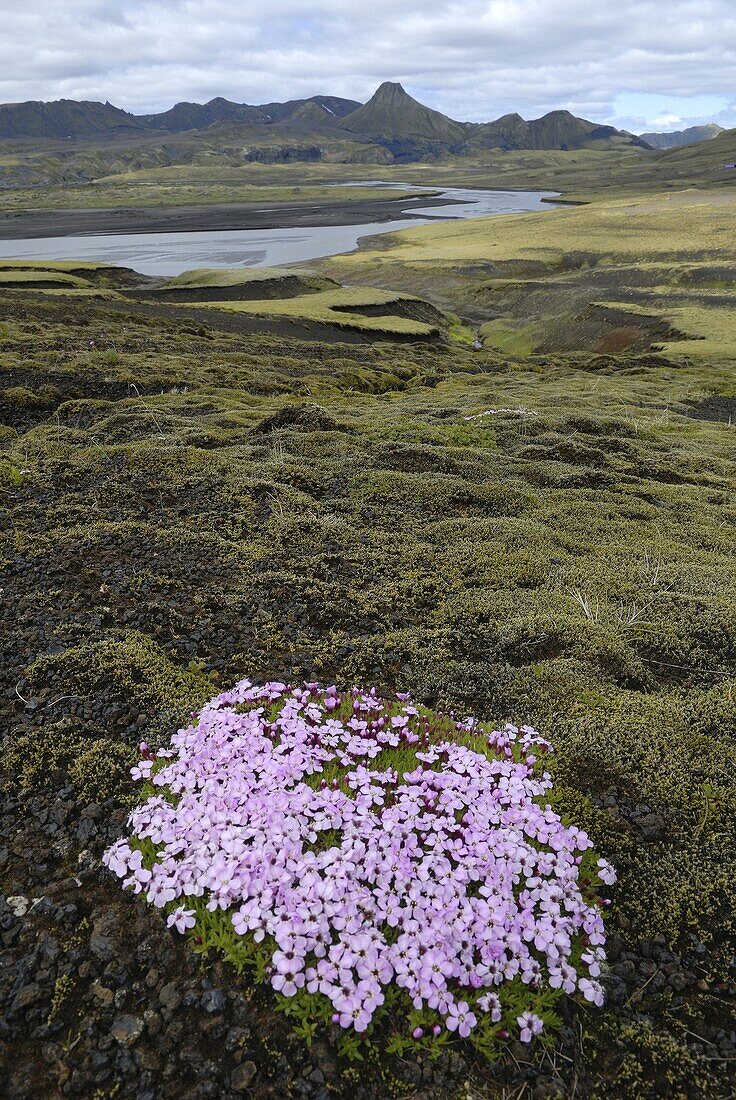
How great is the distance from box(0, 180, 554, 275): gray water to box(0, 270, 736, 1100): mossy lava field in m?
91.1

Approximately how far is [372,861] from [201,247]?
138m

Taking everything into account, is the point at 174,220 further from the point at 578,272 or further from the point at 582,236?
the point at 578,272

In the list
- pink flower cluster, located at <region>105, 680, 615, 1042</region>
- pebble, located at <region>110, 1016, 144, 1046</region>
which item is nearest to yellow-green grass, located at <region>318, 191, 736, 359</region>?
pink flower cluster, located at <region>105, 680, 615, 1042</region>

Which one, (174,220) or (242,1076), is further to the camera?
(174,220)

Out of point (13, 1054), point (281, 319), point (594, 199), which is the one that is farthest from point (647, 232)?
point (13, 1054)

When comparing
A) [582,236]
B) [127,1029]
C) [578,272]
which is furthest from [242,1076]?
[582,236]

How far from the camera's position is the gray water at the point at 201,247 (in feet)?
338

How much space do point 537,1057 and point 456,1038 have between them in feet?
1.64

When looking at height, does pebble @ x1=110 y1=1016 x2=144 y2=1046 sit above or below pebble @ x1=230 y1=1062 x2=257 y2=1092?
above

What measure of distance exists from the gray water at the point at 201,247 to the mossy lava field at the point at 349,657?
91054mm

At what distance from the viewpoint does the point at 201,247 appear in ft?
406

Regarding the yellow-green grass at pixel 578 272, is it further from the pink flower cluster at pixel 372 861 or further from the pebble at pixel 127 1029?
the pebble at pixel 127 1029

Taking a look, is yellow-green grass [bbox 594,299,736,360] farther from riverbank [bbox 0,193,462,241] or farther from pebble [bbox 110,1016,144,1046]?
riverbank [bbox 0,193,462,241]

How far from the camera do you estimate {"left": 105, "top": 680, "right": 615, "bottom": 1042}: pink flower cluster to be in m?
4.10
